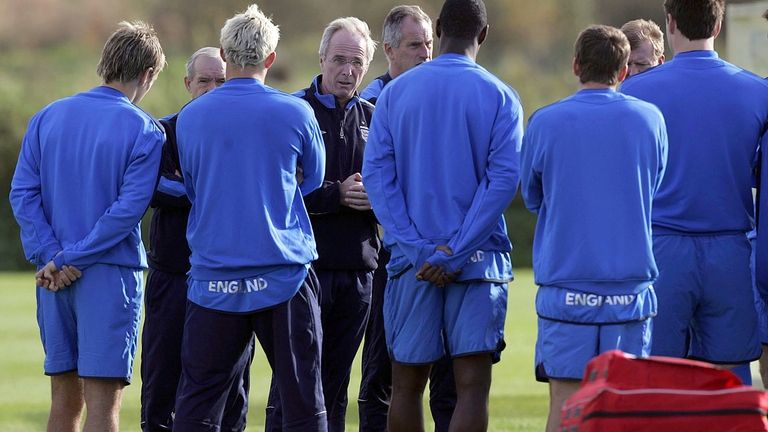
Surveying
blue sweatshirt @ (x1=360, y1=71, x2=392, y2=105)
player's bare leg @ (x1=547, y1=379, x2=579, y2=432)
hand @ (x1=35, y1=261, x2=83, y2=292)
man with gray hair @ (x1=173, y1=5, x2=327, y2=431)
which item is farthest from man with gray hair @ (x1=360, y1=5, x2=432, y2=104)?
player's bare leg @ (x1=547, y1=379, x2=579, y2=432)

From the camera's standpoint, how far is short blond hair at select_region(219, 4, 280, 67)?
5195 millimetres

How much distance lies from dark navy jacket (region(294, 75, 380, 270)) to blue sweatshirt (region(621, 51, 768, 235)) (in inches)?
58.5

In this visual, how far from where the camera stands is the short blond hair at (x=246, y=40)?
5.20m

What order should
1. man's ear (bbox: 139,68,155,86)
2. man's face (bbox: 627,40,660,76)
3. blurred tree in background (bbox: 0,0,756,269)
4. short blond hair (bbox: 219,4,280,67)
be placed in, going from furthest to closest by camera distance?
blurred tree in background (bbox: 0,0,756,269)
man's face (bbox: 627,40,660,76)
man's ear (bbox: 139,68,155,86)
short blond hair (bbox: 219,4,280,67)

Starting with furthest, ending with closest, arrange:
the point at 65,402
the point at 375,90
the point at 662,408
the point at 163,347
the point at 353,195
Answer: the point at 375,90
the point at 163,347
the point at 353,195
the point at 65,402
the point at 662,408

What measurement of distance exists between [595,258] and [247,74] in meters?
1.62

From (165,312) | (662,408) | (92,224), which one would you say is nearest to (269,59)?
(92,224)

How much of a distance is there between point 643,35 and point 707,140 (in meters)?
1.32

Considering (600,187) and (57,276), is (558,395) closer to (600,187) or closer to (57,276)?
(600,187)

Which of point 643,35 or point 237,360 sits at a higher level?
point 643,35

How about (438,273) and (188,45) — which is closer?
(438,273)

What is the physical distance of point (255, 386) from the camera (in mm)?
10680

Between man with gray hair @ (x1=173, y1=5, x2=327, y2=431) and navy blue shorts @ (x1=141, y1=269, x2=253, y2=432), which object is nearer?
man with gray hair @ (x1=173, y1=5, x2=327, y2=431)

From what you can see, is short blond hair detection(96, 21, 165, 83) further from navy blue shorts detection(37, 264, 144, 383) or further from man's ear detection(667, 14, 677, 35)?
man's ear detection(667, 14, 677, 35)
